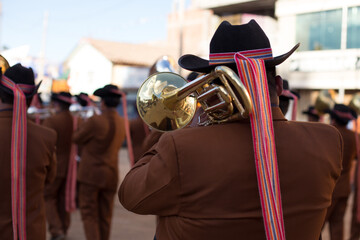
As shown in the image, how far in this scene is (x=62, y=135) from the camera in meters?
5.60

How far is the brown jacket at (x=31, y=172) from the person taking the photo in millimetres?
2607

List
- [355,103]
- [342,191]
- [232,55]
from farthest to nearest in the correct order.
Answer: [355,103] < [342,191] < [232,55]

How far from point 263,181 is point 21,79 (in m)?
2.01

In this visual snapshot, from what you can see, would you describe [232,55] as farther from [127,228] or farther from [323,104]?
[323,104]

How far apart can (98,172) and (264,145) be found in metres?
3.64

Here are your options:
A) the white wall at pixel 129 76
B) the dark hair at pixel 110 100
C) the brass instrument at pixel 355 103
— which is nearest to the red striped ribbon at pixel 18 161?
the dark hair at pixel 110 100

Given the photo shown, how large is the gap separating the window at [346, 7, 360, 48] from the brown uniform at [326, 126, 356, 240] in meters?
1.28

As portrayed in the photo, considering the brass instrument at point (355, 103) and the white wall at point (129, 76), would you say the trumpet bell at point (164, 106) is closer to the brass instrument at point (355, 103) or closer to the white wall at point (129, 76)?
the brass instrument at point (355, 103)

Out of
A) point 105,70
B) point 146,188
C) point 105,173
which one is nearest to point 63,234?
point 105,173

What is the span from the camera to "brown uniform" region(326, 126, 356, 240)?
181 inches

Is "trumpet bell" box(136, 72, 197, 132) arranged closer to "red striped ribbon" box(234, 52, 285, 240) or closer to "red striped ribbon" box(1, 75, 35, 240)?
"red striped ribbon" box(234, 52, 285, 240)

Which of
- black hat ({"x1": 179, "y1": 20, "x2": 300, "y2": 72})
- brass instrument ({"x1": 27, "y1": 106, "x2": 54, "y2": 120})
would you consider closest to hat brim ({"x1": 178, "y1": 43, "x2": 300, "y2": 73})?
black hat ({"x1": 179, "y1": 20, "x2": 300, "y2": 72})

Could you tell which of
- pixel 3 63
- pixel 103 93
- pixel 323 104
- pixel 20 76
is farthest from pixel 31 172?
pixel 323 104

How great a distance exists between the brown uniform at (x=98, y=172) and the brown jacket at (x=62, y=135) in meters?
0.75
